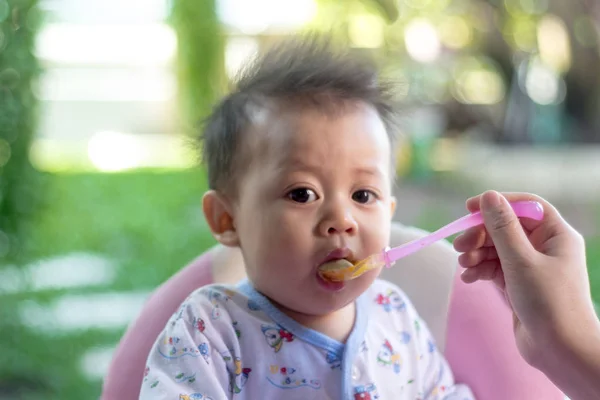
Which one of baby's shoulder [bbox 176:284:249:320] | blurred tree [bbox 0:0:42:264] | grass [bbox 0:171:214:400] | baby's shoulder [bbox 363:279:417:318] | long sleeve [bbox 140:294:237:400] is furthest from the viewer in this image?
blurred tree [bbox 0:0:42:264]

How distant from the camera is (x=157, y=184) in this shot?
4898 millimetres

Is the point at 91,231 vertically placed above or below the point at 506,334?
below

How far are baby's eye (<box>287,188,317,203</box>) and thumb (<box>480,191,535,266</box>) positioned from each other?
21cm

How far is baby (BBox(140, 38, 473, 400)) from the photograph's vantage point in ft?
3.14

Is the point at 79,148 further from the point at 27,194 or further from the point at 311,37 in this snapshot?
the point at 311,37

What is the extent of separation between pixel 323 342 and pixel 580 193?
3.68 meters

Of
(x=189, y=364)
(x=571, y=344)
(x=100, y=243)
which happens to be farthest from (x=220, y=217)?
(x=100, y=243)

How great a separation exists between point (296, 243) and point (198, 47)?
429 cm

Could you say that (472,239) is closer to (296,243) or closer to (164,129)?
(296,243)

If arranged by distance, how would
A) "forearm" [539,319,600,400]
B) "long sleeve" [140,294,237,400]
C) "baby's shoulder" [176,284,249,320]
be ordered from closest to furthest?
"forearm" [539,319,600,400]
"long sleeve" [140,294,237,400]
"baby's shoulder" [176,284,249,320]

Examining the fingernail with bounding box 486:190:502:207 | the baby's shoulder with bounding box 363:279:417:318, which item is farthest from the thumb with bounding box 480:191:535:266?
the baby's shoulder with bounding box 363:279:417:318

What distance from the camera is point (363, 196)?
3.32ft

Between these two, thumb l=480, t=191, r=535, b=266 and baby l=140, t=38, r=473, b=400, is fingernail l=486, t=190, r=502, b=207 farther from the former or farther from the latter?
baby l=140, t=38, r=473, b=400

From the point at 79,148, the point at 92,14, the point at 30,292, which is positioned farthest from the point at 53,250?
the point at 92,14
